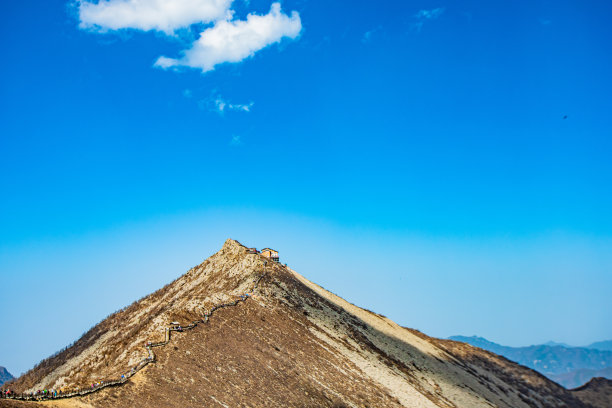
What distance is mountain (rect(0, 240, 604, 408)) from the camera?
1446 inches

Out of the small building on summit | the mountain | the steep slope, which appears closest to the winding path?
the mountain

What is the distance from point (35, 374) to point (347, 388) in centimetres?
4650

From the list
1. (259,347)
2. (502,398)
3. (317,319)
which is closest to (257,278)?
(317,319)

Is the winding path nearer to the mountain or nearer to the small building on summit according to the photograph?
the mountain

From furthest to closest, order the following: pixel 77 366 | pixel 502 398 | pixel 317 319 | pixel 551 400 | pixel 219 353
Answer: pixel 551 400
pixel 502 398
pixel 317 319
pixel 77 366
pixel 219 353

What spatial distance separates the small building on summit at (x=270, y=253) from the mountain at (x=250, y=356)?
11.3ft

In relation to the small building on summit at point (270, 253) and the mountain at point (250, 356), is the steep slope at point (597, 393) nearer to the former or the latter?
the mountain at point (250, 356)

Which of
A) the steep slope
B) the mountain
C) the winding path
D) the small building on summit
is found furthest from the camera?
the steep slope

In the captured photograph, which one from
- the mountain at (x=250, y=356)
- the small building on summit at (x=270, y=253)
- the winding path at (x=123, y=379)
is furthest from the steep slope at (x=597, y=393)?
the winding path at (x=123, y=379)

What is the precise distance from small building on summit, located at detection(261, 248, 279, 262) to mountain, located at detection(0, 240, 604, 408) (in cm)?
344

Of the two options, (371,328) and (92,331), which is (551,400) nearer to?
(371,328)

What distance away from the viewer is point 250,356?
148 ft

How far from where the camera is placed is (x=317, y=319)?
63.7m

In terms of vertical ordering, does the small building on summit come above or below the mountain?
above
